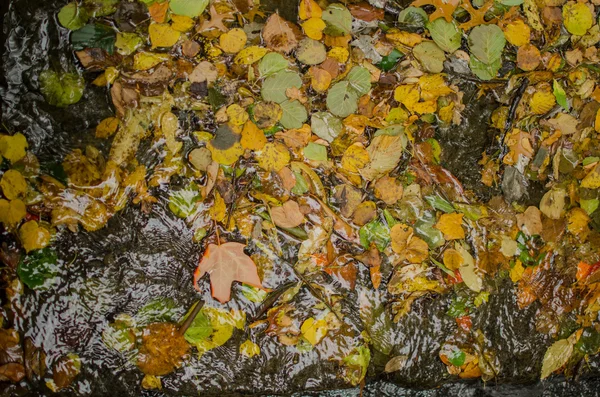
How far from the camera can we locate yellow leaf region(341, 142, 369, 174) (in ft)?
5.24

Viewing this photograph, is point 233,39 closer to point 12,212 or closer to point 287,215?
point 287,215

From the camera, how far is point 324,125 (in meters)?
1.59

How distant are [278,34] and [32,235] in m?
1.16

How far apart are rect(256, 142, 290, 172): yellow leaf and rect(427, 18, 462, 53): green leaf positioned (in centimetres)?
73

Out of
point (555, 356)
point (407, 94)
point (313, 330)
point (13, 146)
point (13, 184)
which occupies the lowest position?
point (555, 356)

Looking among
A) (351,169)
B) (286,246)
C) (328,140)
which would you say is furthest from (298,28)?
(286,246)

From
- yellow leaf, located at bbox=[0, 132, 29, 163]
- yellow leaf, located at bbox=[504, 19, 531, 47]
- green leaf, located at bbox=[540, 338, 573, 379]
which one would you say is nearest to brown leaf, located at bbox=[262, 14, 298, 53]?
yellow leaf, located at bbox=[504, 19, 531, 47]

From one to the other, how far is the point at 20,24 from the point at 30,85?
22cm

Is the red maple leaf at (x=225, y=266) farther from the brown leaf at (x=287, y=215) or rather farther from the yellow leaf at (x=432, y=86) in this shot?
the yellow leaf at (x=432, y=86)

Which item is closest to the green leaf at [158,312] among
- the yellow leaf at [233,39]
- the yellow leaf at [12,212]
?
the yellow leaf at [12,212]

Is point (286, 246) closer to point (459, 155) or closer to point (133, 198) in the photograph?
point (133, 198)

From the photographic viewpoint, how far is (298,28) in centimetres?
160

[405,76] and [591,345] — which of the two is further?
[591,345]

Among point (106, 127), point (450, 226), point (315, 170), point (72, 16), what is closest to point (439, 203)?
point (450, 226)
